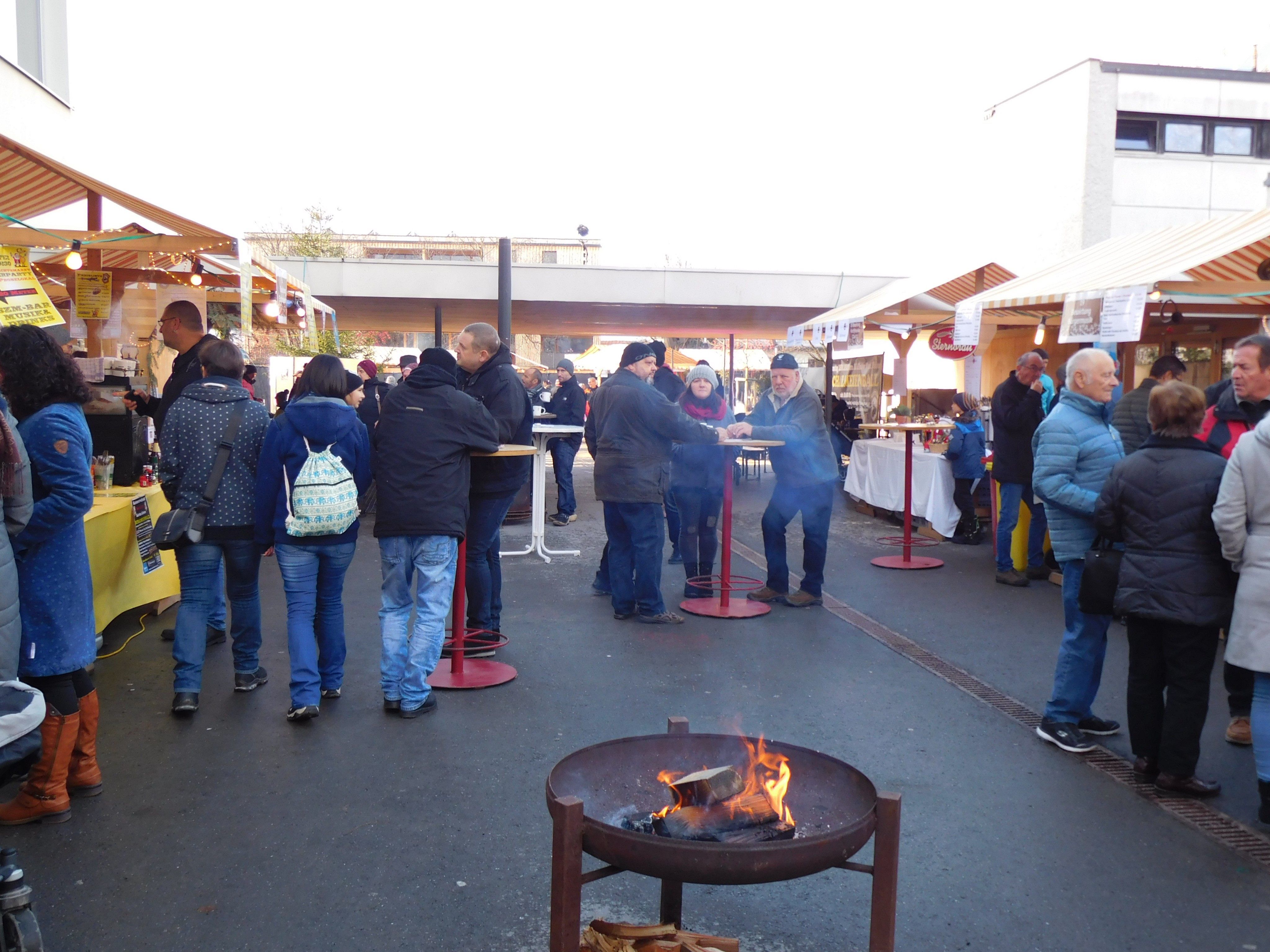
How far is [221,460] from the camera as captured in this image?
511 cm

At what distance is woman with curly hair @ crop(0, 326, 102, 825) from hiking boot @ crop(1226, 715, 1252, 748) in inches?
203

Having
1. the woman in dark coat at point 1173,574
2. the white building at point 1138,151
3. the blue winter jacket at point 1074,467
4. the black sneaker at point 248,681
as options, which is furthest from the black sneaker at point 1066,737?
the white building at point 1138,151

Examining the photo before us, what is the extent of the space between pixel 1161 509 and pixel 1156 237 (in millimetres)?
7220

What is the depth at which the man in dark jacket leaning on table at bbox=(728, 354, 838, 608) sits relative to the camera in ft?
24.5

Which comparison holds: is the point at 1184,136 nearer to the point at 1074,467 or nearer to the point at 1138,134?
the point at 1138,134

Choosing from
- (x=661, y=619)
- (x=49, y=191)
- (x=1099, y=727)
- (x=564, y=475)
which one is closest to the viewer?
(x=1099, y=727)

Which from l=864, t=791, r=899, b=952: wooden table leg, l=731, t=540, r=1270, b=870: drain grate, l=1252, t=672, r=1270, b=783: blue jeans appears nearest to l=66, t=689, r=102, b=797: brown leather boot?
l=864, t=791, r=899, b=952: wooden table leg

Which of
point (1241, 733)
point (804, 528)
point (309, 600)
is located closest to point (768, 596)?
point (804, 528)

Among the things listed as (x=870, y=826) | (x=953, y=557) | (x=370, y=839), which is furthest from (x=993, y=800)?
(x=953, y=557)

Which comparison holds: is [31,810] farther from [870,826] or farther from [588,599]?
[588,599]

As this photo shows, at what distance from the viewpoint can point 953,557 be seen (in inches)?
403

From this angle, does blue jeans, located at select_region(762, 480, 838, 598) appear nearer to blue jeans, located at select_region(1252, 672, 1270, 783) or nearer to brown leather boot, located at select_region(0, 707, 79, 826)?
blue jeans, located at select_region(1252, 672, 1270, 783)

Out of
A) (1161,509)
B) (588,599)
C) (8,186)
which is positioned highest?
(8,186)

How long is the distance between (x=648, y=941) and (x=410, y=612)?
2.98 m
